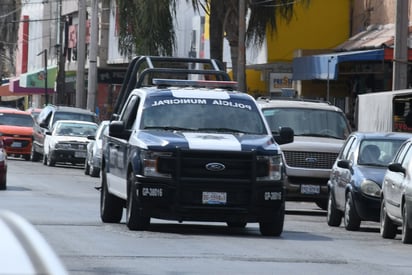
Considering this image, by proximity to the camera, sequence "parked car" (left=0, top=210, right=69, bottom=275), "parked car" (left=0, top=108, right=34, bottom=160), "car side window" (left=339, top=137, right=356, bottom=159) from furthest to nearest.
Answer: "parked car" (left=0, top=108, right=34, bottom=160) → "car side window" (left=339, top=137, right=356, bottom=159) → "parked car" (left=0, top=210, right=69, bottom=275)

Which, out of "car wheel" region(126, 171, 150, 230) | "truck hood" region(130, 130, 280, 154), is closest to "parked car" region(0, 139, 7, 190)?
"truck hood" region(130, 130, 280, 154)

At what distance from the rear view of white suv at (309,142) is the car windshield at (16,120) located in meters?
23.6

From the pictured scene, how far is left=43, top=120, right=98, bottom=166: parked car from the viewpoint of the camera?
44.7m

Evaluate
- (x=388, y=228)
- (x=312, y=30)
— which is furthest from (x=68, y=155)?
(x=388, y=228)

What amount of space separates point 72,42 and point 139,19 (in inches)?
1629

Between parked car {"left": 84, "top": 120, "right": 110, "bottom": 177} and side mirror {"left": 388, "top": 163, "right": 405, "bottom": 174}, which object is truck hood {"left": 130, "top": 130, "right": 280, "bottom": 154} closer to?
side mirror {"left": 388, "top": 163, "right": 405, "bottom": 174}

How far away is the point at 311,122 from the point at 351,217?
611cm

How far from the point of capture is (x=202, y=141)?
1672 centimetres

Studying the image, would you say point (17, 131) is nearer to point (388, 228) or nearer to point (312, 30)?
point (312, 30)

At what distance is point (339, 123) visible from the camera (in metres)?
26.4

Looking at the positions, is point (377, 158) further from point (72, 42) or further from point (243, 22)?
point (72, 42)

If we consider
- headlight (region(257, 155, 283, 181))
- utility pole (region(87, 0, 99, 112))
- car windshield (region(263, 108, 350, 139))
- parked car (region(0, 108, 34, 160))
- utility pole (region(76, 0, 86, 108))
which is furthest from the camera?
utility pole (region(76, 0, 86, 108))

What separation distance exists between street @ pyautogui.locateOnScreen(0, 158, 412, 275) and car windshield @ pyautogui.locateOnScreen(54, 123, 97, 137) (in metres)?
22.5

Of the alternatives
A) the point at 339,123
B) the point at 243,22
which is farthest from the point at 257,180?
the point at 243,22
